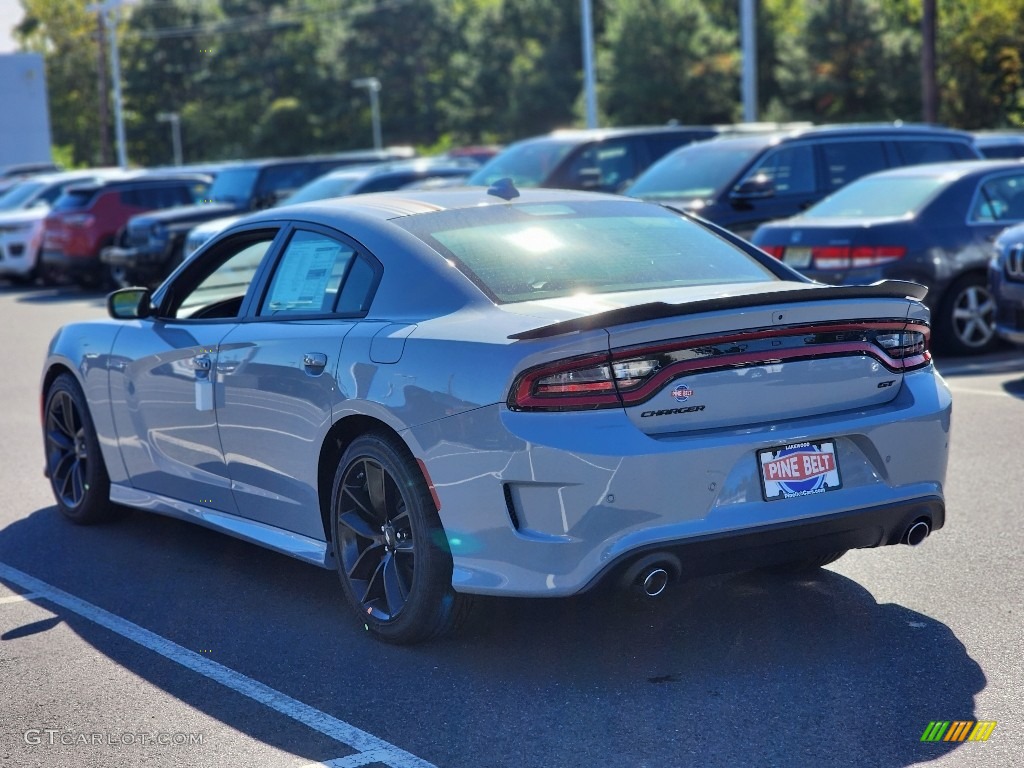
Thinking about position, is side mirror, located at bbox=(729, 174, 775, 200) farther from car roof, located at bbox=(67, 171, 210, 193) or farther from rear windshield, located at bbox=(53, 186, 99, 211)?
rear windshield, located at bbox=(53, 186, 99, 211)

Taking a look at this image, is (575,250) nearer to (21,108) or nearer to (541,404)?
(541,404)

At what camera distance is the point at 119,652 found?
5.14 meters

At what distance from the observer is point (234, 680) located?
477cm

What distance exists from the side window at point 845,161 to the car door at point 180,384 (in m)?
8.81

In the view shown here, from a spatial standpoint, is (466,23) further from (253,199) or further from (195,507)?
(195,507)

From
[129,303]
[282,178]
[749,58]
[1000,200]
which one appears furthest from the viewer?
[749,58]

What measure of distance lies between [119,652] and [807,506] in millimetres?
2458

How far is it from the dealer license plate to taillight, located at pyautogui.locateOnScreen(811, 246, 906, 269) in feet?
21.8

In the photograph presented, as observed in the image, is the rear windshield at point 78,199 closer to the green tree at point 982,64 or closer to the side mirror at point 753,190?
the side mirror at point 753,190

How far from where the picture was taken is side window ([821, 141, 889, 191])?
47.5ft

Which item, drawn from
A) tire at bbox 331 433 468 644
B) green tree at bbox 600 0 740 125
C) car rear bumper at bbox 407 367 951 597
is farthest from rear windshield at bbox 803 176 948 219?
green tree at bbox 600 0 740 125

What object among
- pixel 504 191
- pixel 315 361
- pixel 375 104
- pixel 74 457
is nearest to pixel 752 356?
pixel 315 361

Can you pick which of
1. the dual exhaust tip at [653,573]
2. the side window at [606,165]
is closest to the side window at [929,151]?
the side window at [606,165]

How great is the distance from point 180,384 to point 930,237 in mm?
6978
